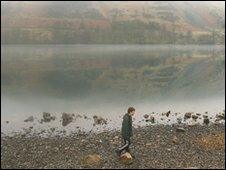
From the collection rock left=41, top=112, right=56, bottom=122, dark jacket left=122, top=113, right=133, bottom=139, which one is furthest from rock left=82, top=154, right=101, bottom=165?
rock left=41, top=112, right=56, bottom=122

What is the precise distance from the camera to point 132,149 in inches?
1271

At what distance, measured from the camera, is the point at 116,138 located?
3625 cm

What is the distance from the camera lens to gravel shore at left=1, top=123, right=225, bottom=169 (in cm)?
2862

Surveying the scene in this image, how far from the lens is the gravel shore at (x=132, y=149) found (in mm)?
28625

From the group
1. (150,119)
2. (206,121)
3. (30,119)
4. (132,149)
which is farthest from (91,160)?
(206,121)

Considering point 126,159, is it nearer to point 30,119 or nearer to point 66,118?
point 66,118

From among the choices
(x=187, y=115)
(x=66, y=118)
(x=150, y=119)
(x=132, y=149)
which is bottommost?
(x=66, y=118)

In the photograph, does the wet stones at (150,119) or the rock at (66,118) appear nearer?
the rock at (66,118)

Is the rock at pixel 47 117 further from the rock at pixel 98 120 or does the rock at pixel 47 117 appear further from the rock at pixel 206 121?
the rock at pixel 206 121

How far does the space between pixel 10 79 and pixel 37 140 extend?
5258cm

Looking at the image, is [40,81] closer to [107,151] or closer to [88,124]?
[88,124]

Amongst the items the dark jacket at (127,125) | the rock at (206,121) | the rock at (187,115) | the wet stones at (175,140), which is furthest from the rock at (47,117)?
the dark jacket at (127,125)

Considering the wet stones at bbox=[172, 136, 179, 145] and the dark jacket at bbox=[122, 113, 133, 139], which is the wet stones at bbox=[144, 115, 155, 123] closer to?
the wet stones at bbox=[172, 136, 179, 145]

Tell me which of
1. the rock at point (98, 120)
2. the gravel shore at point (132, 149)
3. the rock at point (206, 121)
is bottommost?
the rock at point (98, 120)
